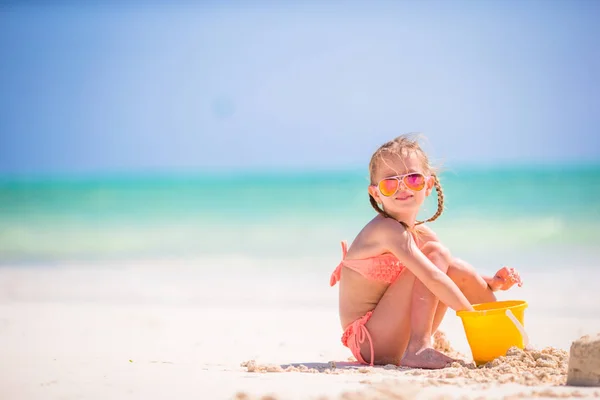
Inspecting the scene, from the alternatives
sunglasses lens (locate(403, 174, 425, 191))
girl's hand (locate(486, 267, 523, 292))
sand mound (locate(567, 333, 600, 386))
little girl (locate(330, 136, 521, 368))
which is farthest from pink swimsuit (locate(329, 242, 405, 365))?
sand mound (locate(567, 333, 600, 386))

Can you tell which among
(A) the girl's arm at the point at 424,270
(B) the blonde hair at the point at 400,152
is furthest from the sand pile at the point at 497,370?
(B) the blonde hair at the point at 400,152

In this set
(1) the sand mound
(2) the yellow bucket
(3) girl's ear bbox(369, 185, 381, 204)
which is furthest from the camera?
(3) girl's ear bbox(369, 185, 381, 204)

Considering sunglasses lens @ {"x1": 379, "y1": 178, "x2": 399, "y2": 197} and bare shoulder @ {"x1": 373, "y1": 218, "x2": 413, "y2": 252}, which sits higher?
sunglasses lens @ {"x1": 379, "y1": 178, "x2": 399, "y2": 197}

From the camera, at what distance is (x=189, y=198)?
76.9ft

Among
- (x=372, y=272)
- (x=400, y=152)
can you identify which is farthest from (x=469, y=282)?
(x=400, y=152)

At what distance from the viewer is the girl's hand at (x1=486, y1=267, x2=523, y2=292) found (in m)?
3.47

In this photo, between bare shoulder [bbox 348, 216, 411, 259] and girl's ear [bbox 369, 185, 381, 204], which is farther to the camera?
girl's ear [bbox 369, 185, 381, 204]

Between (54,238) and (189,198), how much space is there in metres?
11.4

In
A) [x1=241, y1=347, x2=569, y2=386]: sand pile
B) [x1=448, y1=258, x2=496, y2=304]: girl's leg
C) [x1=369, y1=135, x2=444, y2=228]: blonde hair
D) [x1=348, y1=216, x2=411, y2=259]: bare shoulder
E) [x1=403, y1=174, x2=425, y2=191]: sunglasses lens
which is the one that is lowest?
[x1=241, y1=347, x2=569, y2=386]: sand pile

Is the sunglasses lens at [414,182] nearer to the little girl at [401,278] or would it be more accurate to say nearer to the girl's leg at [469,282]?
the little girl at [401,278]

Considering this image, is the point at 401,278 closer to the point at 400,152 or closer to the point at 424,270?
the point at 424,270

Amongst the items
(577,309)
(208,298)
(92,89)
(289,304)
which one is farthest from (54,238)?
(92,89)

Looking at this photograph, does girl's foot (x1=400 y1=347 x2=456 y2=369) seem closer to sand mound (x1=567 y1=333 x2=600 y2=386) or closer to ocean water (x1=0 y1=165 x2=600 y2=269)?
sand mound (x1=567 y1=333 x2=600 y2=386)

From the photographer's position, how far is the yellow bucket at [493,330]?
3111 millimetres
